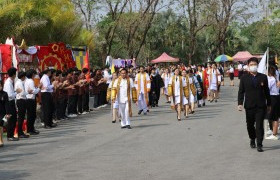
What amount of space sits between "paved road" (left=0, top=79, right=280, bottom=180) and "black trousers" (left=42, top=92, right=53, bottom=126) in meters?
0.43

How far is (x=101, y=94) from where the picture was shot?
2675 cm

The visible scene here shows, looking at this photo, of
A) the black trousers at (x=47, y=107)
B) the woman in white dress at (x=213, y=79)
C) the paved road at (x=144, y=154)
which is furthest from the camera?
the woman in white dress at (x=213, y=79)

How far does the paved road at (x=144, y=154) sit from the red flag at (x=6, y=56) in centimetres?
225

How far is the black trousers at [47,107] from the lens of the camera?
1734cm

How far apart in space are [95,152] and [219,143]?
8.82ft

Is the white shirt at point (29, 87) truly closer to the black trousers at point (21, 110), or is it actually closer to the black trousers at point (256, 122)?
the black trousers at point (21, 110)

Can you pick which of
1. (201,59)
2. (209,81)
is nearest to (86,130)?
(209,81)

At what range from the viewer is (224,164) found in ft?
32.3

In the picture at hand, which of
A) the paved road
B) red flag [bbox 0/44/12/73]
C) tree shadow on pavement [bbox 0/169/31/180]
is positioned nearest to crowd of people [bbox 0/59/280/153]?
the paved road

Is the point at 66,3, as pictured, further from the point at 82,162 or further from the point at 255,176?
the point at 255,176

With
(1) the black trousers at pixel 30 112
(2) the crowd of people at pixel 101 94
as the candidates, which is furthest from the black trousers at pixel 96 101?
(1) the black trousers at pixel 30 112

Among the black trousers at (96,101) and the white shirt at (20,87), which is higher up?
the white shirt at (20,87)

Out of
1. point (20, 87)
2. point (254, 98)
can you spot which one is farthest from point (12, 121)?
point (254, 98)

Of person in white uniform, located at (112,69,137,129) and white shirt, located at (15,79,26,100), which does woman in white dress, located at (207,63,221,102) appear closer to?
person in white uniform, located at (112,69,137,129)
